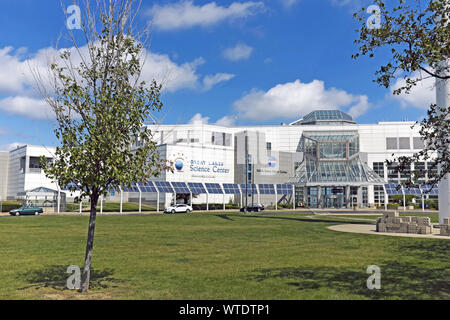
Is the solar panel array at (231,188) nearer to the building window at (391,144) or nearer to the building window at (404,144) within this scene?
the building window at (391,144)

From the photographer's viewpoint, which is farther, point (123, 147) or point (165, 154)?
point (165, 154)

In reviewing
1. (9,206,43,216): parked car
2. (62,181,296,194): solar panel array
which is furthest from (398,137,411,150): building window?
(9,206,43,216): parked car

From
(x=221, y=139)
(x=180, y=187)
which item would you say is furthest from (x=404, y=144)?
(x=180, y=187)

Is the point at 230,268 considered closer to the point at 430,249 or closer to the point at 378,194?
the point at 430,249

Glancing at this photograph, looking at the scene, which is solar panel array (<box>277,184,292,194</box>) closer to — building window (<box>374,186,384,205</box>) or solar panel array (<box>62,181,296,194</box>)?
solar panel array (<box>62,181,296,194</box>)

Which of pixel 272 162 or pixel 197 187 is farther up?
pixel 272 162

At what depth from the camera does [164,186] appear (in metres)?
59.6

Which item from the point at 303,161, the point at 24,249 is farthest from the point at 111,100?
the point at 303,161

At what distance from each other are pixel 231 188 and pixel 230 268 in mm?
57478

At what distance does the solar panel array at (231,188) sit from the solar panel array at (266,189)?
485 cm

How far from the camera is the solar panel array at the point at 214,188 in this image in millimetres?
66250

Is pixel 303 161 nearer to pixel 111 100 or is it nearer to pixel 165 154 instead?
pixel 165 154
